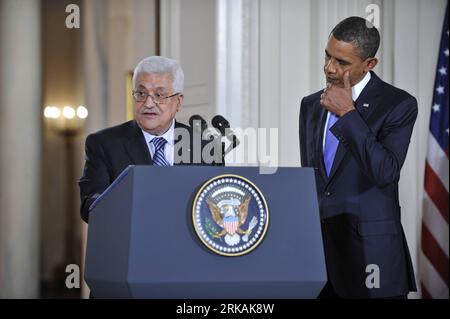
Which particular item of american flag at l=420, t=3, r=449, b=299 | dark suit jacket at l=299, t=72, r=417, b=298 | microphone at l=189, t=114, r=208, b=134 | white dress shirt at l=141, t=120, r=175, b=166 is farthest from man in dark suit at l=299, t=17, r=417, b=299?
american flag at l=420, t=3, r=449, b=299

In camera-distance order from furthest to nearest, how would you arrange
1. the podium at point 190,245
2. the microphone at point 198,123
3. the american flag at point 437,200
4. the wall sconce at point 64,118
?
the wall sconce at point 64,118, the american flag at point 437,200, the microphone at point 198,123, the podium at point 190,245

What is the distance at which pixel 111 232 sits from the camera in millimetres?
2268

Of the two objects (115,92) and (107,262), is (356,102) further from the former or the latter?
(115,92)

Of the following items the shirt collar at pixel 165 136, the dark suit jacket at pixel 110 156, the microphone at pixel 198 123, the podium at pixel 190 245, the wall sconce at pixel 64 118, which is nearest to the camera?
the podium at pixel 190 245

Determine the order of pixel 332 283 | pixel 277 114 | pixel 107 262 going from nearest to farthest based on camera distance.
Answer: pixel 107 262
pixel 332 283
pixel 277 114

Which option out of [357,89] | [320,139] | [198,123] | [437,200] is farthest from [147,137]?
[437,200]

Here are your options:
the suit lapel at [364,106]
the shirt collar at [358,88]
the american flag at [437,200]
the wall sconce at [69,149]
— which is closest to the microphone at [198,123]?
the suit lapel at [364,106]

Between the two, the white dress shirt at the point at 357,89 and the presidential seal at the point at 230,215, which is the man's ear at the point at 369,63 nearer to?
the white dress shirt at the point at 357,89

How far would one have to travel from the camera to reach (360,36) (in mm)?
3150

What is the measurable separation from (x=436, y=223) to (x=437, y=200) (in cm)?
14

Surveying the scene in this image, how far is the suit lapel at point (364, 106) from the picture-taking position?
302 centimetres

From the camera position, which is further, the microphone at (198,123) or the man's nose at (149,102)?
the man's nose at (149,102)
